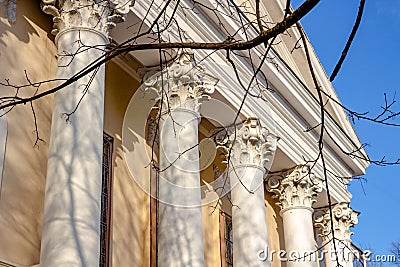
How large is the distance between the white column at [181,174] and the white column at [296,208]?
4025 mm

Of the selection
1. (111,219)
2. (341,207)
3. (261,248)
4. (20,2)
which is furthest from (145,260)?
(341,207)

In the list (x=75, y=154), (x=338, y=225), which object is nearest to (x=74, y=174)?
(x=75, y=154)

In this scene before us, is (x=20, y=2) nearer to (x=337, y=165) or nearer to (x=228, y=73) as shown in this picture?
(x=228, y=73)

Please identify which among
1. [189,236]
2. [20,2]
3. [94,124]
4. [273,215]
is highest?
[20,2]

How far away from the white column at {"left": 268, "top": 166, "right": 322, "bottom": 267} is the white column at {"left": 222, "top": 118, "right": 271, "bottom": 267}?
Answer: 5.56ft

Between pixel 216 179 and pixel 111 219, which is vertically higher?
pixel 216 179

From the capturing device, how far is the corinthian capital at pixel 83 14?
8.84m

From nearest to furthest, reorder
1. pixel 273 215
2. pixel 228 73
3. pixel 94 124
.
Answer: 1. pixel 94 124
2. pixel 228 73
3. pixel 273 215

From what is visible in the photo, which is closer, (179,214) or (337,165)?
(179,214)

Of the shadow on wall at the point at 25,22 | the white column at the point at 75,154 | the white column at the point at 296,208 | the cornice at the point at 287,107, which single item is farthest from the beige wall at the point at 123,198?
the white column at the point at 296,208

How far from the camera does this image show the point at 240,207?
1180 centimetres

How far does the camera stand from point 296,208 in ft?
46.2

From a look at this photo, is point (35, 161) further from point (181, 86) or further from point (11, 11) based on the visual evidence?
point (181, 86)

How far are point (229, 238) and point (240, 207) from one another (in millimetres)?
1848
